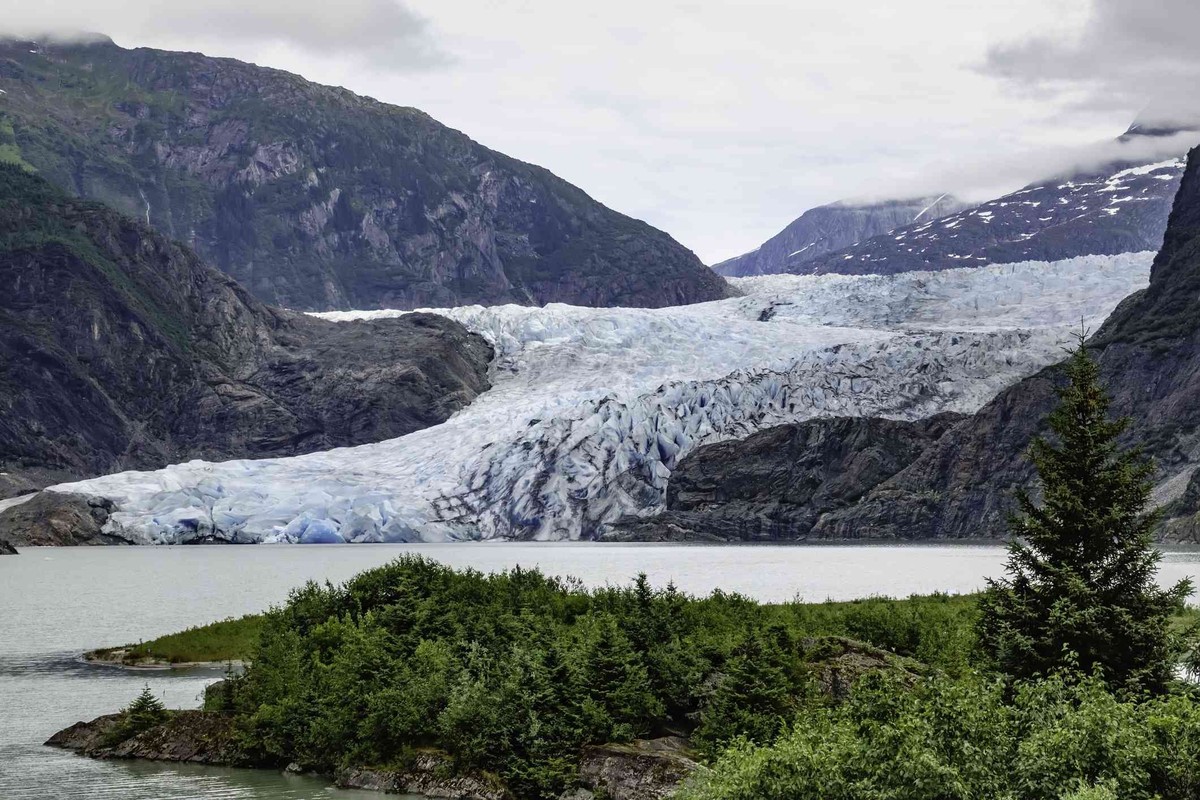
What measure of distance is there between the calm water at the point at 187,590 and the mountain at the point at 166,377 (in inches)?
2283

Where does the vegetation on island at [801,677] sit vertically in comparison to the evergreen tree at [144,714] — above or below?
above

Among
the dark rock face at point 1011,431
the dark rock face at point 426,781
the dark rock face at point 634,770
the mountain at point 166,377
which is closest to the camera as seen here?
the dark rock face at point 634,770

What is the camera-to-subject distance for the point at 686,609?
112 feet

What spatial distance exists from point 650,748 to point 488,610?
8945 millimetres

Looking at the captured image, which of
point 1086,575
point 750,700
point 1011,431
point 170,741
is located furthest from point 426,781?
point 1011,431

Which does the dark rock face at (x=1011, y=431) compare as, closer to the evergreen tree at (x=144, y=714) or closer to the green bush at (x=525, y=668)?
the green bush at (x=525, y=668)

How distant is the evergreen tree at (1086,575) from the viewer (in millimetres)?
23109

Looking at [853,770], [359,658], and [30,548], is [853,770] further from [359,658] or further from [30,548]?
[30,548]

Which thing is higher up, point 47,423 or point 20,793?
point 47,423

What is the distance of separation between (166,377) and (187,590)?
4927 inches

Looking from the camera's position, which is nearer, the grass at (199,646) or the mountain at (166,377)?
the grass at (199,646)

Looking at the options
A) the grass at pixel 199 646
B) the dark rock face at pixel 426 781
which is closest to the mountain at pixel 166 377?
the grass at pixel 199 646

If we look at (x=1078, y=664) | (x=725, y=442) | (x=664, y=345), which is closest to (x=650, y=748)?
(x=1078, y=664)

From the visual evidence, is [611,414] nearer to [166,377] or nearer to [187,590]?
[187,590]
